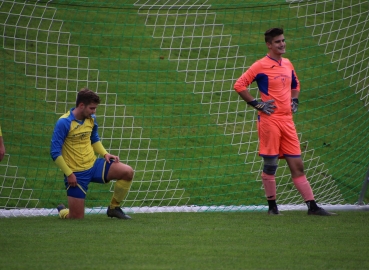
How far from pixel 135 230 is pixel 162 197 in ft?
12.7

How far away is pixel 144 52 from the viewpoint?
15211 mm

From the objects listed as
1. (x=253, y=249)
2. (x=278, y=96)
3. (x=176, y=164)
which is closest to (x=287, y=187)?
(x=176, y=164)

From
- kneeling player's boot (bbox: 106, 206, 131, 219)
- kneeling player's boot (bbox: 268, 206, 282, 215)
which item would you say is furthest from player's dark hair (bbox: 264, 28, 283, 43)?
kneeling player's boot (bbox: 106, 206, 131, 219)

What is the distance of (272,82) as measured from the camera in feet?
27.1

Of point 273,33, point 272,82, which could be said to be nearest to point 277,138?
point 272,82

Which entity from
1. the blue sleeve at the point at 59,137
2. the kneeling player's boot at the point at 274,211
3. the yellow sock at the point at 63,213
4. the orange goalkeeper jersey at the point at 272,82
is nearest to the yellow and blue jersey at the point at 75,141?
the blue sleeve at the point at 59,137

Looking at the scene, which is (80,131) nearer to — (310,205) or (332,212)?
(310,205)

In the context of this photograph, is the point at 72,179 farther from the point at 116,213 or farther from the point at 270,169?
the point at 270,169

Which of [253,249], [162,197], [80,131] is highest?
[80,131]

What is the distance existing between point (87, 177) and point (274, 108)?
2223 mm

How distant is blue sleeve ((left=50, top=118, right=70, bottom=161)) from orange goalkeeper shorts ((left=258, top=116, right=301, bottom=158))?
7.19 ft

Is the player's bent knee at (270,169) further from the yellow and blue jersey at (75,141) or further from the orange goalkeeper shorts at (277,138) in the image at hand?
the yellow and blue jersey at (75,141)

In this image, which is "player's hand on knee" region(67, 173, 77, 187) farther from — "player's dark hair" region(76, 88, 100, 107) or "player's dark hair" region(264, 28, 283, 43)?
"player's dark hair" region(264, 28, 283, 43)

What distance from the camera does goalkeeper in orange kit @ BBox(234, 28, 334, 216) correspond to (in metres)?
8.23
